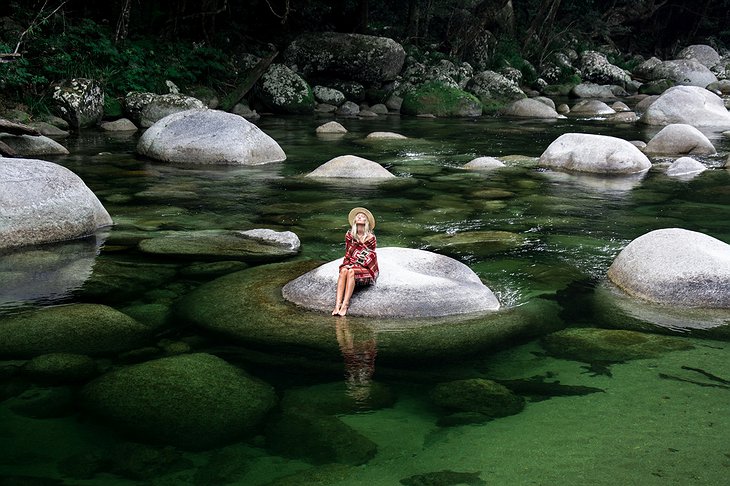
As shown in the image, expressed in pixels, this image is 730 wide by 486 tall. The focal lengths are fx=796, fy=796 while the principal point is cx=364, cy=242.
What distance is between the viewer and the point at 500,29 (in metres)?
26.2

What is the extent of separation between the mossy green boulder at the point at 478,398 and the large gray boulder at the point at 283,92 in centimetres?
1497

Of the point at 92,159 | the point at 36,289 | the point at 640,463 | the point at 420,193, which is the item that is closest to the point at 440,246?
the point at 420,193

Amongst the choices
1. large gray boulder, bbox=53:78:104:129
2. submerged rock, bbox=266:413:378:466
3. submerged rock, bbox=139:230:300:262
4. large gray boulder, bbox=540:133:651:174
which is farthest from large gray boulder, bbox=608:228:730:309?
large gray boulder, bbox=53:78:104:129

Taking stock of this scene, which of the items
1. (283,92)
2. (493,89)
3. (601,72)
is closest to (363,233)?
(283,92)

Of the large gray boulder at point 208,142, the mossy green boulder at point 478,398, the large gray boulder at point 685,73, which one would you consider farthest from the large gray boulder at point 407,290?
the large gray boulder at point 685,73

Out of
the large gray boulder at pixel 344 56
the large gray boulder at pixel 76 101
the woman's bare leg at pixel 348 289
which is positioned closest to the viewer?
the woman's bare leg at pixel 348 289

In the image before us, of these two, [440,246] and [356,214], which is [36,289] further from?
[440,246]

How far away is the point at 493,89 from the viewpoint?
20516mm

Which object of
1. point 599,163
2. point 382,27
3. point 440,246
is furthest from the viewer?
point 382,27

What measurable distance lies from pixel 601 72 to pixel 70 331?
23694 millimetres

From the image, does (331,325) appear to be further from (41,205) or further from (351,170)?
(351,170)

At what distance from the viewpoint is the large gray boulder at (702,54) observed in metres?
30.1

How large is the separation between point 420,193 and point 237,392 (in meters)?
5.59

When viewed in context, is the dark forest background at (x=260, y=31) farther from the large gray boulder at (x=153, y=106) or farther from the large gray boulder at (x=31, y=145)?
the large gray boulder at (x=31, y=145)
